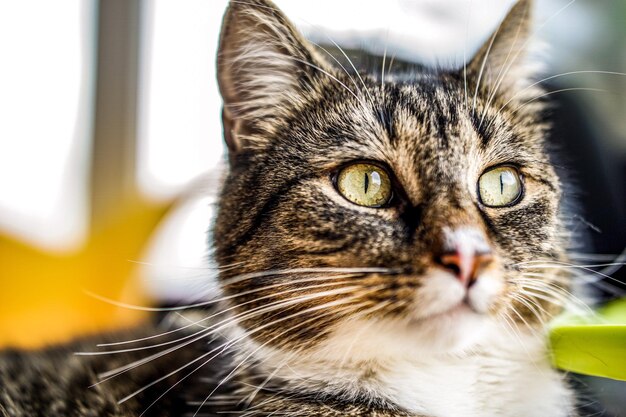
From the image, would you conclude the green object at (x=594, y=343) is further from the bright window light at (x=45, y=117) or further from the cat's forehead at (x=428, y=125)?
the bright window light at (x=45, y=117)

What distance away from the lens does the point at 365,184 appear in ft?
2.40

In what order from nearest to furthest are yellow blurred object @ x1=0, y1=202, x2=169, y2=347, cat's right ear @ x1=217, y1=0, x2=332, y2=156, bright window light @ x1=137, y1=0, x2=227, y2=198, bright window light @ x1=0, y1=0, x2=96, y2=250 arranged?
cat's right ear @ x1=217, y1=0, x2=332, y2=156
bright window light @ x1=137, y1=0, x2=227, y2=198
bright window light @ x1=0, y1=0, x2=96, y2=250
yellow blurred object @ x1=0, y1=202, x2=169, y2=347

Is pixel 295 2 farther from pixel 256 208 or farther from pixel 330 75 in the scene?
pixel 256 208

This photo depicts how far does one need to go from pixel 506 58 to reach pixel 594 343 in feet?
1.49

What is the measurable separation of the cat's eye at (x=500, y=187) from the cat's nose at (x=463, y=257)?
132 mm

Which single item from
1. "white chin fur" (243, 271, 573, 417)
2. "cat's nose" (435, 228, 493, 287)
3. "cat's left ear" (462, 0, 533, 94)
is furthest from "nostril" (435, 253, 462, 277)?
"cat's left ear" (462, 0, 533, 94)

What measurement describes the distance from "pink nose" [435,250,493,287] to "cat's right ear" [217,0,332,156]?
1.20 ft

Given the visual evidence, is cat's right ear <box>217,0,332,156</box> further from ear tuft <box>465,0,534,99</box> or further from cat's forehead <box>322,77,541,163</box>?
ear tuft <box>465,0,534,99</box>

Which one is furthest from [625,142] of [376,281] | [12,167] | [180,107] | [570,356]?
[12,167]

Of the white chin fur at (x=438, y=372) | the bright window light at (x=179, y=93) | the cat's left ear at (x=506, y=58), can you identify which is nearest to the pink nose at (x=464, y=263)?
the white chin fur at (x=438, y=372)

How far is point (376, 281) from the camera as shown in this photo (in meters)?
0.63

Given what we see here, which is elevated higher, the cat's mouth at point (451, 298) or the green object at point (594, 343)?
the cat's mouth at point (451, 298)

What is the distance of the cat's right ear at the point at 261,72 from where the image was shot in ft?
2.56

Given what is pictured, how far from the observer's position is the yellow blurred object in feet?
5.59
